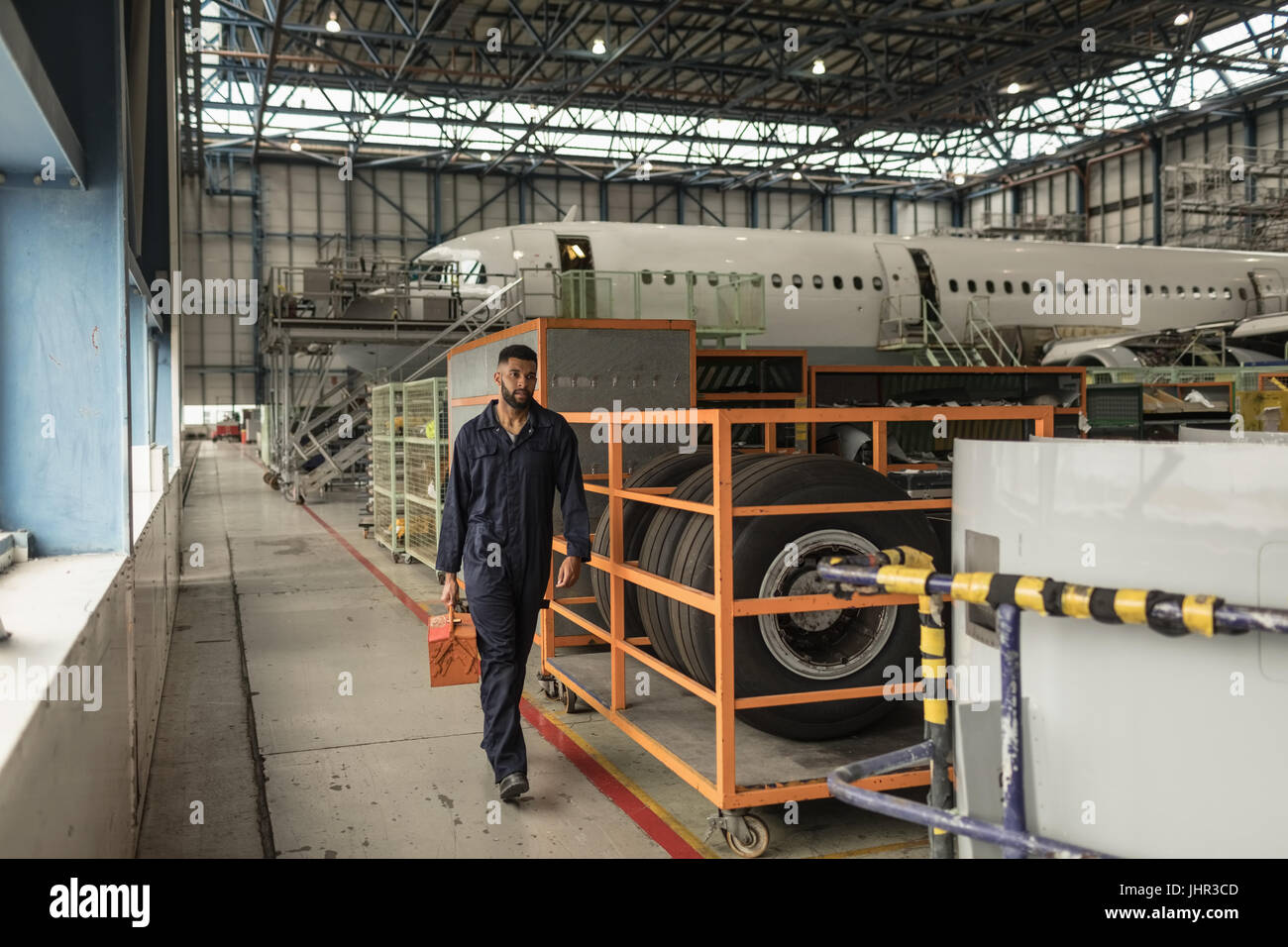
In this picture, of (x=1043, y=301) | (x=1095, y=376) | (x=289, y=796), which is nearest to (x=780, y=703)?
(x=289, y=796)

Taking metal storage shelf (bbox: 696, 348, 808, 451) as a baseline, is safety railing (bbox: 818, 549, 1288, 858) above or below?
below

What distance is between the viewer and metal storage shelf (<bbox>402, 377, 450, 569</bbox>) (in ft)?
34.8

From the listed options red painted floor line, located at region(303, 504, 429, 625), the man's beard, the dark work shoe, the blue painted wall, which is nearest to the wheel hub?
the dark work shoe

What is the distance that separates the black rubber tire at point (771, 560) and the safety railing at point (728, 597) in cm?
8

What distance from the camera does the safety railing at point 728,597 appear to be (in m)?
4.09

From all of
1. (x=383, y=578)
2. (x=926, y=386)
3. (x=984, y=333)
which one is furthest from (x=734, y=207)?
(x=383, y=578)

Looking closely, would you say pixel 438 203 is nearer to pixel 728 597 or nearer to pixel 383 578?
pixel 383 578

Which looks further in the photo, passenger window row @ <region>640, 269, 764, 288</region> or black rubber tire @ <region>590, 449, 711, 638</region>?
passenger window row @ <region>640, 269, 764, 288</region>

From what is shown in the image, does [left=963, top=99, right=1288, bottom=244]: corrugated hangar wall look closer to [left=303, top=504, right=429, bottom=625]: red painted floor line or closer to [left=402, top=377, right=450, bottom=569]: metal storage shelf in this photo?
[left=303, top=504, right=429, bottom=625]: red painted floor line

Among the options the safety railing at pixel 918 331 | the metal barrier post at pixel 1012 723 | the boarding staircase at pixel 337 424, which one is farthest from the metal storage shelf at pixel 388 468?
the metal barrier post at pixel 1012 723

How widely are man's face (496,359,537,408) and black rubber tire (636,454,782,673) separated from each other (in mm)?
896
